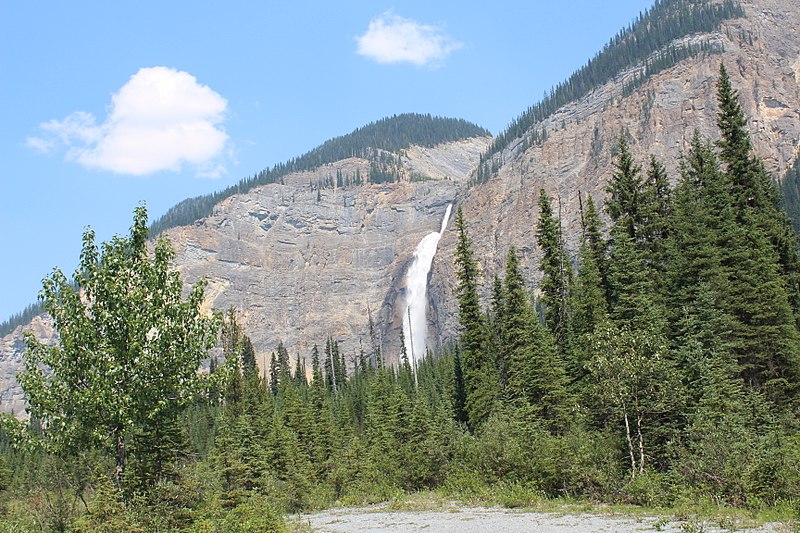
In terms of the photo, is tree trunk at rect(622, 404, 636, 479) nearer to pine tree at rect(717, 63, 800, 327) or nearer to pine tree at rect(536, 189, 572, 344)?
pine tree at rect(717, 63, 800, 327)

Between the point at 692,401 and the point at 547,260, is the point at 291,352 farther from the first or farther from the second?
the point at 692,401

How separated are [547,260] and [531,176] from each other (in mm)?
135029

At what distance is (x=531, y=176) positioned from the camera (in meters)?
175

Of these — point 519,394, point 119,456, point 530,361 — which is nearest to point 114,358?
point 119,456

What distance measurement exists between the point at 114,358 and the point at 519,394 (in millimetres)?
29085

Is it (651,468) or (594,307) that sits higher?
(594,307)

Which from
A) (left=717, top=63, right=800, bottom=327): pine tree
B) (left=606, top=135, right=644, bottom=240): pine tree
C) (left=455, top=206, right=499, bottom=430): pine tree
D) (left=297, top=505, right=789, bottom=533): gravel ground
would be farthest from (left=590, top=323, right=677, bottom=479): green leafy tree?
(left=455, top=206, right=499, bottom=430): pine tree

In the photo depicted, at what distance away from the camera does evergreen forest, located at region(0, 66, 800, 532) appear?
1555 cm

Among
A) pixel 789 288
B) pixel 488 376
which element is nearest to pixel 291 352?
pixel 488 376

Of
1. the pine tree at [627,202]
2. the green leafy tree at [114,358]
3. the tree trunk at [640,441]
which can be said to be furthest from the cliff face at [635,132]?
the green leafy tree at [114,358]

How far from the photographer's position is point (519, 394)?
133 ft

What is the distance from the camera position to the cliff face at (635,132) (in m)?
155

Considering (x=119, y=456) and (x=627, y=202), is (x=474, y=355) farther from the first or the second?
(x=119, y=456)

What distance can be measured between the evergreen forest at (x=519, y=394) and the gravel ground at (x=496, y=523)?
206cm
